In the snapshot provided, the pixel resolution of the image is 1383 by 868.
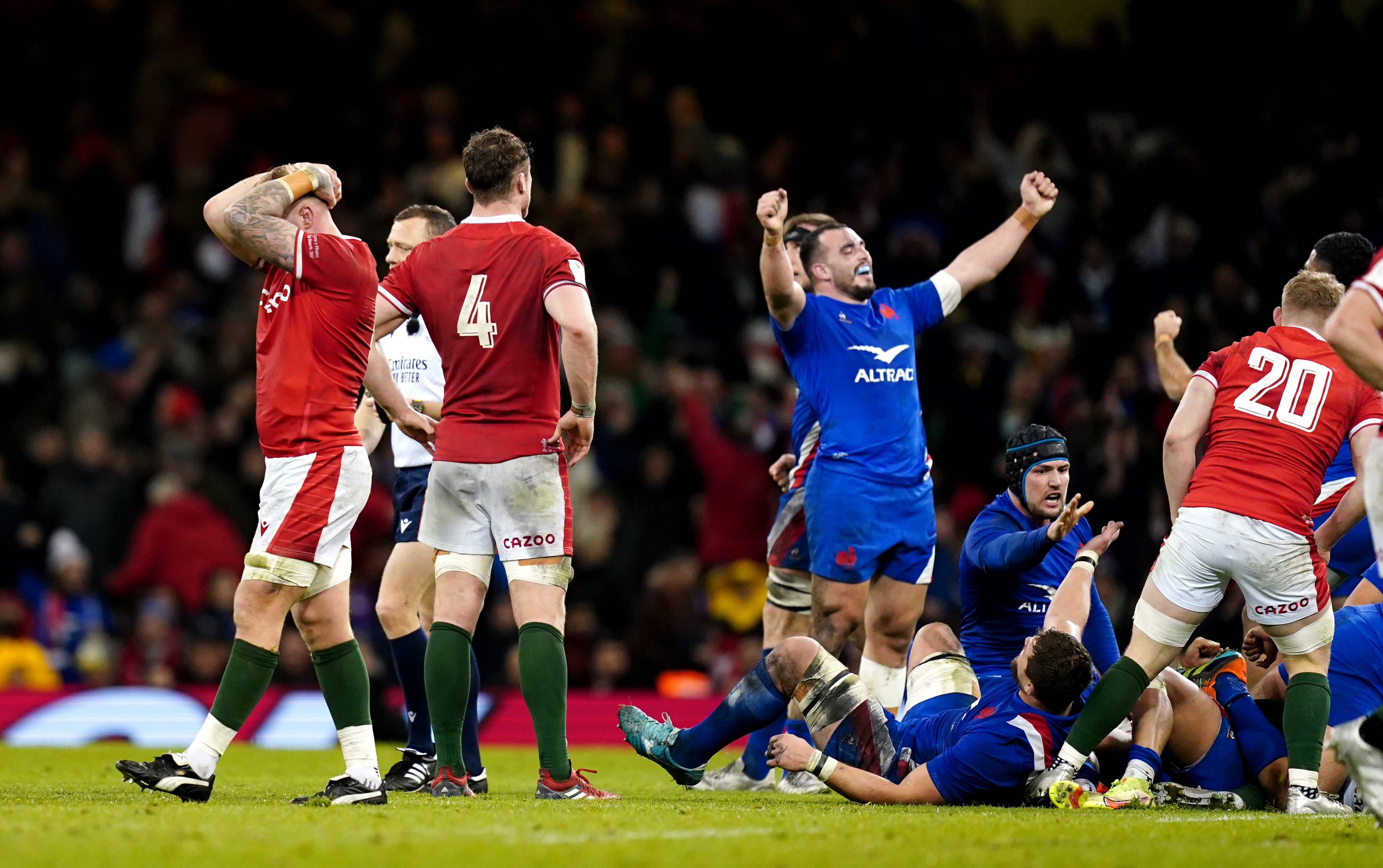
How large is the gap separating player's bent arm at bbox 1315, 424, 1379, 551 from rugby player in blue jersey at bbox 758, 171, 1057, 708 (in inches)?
70.1

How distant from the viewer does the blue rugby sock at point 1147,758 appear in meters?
6.67

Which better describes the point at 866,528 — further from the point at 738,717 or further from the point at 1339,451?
the point at 1339,451

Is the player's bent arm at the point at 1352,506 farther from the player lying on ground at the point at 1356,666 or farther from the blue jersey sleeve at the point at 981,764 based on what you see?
the blue jersey sleeve at the point at 981,764

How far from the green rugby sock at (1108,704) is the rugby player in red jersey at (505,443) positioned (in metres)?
1.96

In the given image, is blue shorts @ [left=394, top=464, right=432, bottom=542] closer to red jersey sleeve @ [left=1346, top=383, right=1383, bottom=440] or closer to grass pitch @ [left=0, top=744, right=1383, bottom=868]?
grass pitch @ [left=0, top=744, right=1383, bottom=868]

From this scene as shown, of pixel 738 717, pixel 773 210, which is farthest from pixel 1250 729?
pixel 773 210

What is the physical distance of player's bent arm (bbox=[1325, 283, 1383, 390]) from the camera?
5199mm

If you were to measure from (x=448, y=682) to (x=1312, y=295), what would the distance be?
404 centimetres

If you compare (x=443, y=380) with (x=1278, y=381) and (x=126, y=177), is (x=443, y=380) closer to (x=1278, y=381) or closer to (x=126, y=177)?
(x=1278, y=381)

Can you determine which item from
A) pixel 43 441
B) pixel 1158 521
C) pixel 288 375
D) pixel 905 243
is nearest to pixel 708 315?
pixel 905 243

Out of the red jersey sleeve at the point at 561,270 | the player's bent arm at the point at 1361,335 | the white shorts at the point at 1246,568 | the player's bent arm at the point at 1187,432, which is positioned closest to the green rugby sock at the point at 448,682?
the red jersey sleeve at the point at 561,270

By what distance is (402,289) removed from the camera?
21.7ft

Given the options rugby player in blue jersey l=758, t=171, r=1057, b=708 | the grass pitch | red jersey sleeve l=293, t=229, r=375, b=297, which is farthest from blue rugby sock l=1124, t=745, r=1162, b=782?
red jersey sleeve l=293, t=229, r=375, b=297

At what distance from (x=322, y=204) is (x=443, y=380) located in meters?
1.31
